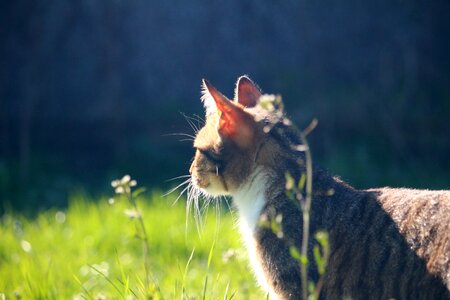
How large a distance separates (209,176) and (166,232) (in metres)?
1.77

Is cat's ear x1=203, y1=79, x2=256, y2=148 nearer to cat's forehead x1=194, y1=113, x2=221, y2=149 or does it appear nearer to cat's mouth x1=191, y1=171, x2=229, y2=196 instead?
cat's forehead x1=194, y1=113, x2=221, y2=149

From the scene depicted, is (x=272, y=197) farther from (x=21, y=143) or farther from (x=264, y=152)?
(x=21, y=143)

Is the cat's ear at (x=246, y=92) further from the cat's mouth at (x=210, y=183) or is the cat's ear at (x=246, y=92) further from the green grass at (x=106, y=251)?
the green grass at (x=106, y=251)

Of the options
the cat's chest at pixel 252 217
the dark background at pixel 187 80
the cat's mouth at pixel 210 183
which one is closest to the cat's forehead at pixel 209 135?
the cat's mouth at pixel 210 183

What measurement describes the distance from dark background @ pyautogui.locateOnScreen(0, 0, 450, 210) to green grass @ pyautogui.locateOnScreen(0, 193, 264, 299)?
43.0 inches

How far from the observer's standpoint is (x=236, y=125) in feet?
9.64

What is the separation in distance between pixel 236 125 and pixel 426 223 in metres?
0.86

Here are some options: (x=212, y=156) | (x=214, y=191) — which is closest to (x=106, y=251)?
(x=214, y=191)

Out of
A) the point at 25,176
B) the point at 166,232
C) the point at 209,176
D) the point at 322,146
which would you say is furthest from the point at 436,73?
the point at 209,176

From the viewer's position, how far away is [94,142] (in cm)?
798

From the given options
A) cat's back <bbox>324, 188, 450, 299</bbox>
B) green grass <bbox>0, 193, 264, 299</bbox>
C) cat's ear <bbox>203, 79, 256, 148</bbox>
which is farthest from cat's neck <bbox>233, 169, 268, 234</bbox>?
green grass <bbox>0, 193, 264, 299</bbox>

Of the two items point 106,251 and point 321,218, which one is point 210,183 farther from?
point 106,251

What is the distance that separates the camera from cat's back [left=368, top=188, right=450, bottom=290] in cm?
239

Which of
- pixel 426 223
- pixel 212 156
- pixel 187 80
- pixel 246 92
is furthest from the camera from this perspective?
pixel 187 80
